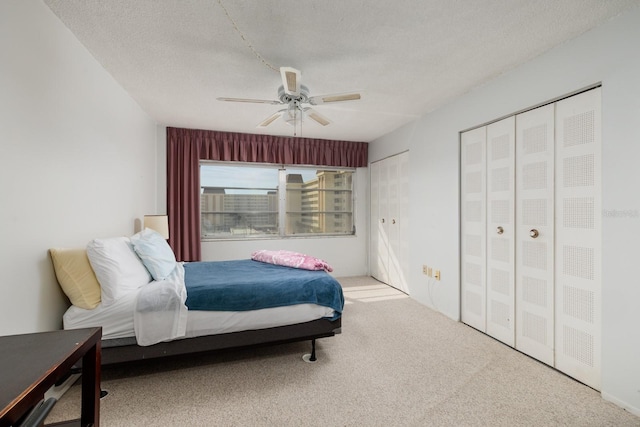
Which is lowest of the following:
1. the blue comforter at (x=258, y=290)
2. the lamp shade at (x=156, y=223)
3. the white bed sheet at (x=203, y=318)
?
the white bed sheet at (x=203, y=318)

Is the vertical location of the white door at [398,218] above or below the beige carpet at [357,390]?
above

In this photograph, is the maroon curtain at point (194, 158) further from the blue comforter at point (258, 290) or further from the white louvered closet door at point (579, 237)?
the white louvered closet door at point (579, 237)

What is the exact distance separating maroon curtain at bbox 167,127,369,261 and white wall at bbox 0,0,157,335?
1.59 m

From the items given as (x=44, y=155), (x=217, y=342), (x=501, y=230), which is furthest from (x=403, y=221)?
(x=44, y=155)

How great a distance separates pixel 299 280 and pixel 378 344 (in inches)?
39.4

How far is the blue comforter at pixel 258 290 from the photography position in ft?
6.97

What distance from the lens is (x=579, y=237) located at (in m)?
2.12

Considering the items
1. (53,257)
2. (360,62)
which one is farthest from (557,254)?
(53,257)

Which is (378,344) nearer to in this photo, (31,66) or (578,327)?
(578,327)

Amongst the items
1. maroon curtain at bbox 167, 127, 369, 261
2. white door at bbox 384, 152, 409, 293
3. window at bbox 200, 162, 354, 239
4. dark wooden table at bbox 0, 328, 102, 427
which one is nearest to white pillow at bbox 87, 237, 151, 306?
dark wooden table at bbox 0, 328, 102, 427

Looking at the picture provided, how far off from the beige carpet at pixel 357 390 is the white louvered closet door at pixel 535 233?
22 centimetres

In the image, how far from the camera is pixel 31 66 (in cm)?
165

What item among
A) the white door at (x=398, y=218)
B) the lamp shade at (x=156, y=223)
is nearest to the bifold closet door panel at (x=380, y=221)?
the white door at (x=398, y=218)

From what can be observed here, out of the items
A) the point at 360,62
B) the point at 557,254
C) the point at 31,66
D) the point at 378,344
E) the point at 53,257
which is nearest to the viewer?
the point at 31,66
